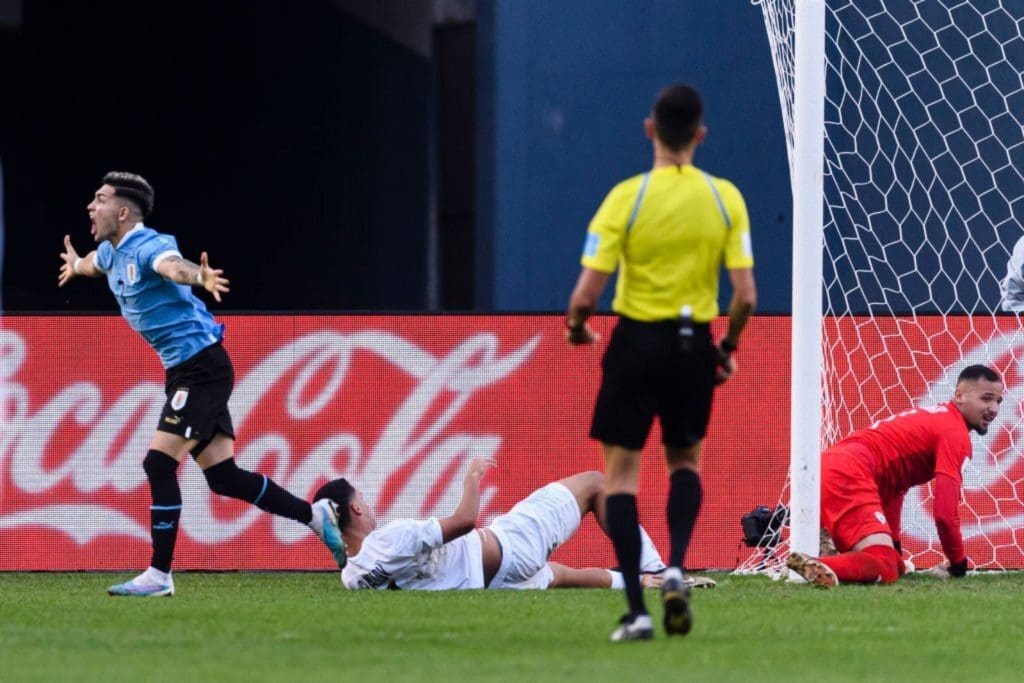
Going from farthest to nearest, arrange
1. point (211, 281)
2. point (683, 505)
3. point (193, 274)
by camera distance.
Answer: point (193, 274) < point (211, 281) < point (683, 505)

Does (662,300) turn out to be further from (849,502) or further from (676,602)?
(849,502)

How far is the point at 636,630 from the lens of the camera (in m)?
5.39

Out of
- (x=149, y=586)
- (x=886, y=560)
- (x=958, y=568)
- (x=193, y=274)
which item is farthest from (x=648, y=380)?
A: (x=958, y=568)

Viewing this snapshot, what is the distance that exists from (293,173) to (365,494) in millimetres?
4112

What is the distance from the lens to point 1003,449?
8961 mm

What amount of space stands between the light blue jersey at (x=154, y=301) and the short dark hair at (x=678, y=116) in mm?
2642

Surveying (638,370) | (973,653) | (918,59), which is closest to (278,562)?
(638,370)

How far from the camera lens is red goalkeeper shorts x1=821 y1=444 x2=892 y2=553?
8.02 meters

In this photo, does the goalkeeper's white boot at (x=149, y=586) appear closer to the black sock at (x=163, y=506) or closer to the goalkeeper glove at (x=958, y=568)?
the black sock at (x=163, y=506)

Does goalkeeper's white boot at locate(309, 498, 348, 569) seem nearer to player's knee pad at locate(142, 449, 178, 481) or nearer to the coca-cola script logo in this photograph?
player's knee pad at locate(142, 449, 178, 481)

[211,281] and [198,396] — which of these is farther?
[198,396]

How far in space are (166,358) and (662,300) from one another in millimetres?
2849

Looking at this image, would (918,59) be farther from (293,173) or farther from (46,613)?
(46,613)

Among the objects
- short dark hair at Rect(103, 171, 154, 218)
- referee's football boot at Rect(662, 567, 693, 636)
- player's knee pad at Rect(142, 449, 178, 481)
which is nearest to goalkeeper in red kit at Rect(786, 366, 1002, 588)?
referee's football boot at Rect(662, 567, 693, 636)
